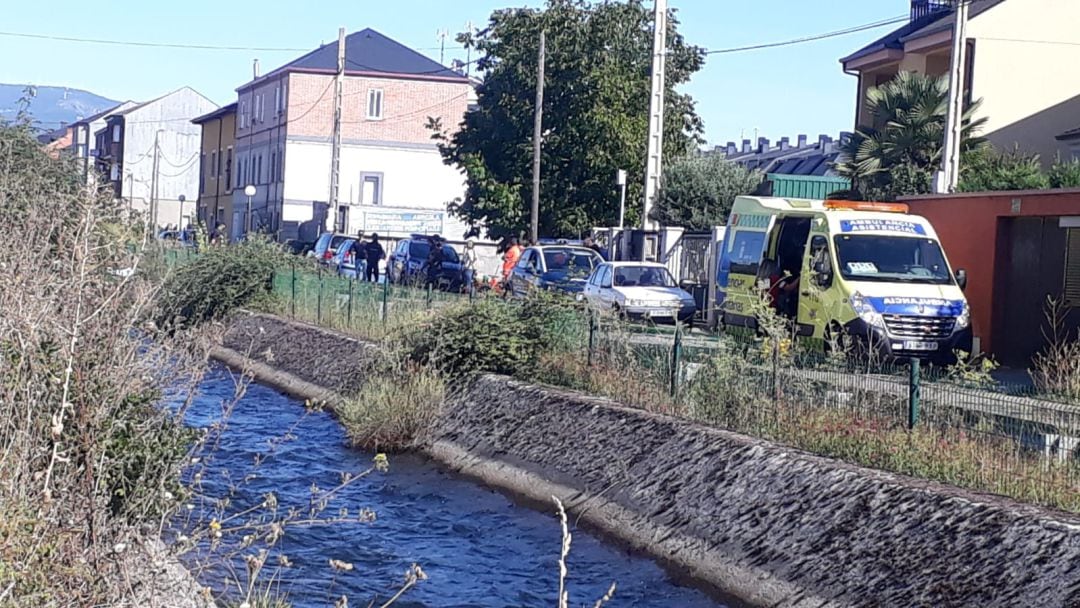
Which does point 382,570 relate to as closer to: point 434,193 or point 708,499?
point 708,499

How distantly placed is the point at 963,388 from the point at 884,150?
74.8ft

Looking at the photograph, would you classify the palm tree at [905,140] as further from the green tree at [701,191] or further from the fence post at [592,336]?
the fence post at [592,336]

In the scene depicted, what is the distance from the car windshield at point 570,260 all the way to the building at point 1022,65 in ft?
37.2

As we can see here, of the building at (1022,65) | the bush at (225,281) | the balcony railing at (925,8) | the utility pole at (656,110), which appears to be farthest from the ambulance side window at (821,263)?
the balcony railing at (925,8)

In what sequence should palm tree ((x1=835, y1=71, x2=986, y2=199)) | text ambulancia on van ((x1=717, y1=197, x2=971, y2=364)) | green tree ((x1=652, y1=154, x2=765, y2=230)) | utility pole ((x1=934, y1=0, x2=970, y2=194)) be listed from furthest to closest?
1. green tree ((x1=652, y1=154, x2=765, y2=230))
2. palm tree ((x1=835, y1=71, x2=986, y2=199))
3. utility pole ((x1=934, y1=0, x2=970, y2=194))
4. text ambulancia on van ((x1=717, y1=197, x2=971, y2=364))

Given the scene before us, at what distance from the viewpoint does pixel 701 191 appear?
41750 mm

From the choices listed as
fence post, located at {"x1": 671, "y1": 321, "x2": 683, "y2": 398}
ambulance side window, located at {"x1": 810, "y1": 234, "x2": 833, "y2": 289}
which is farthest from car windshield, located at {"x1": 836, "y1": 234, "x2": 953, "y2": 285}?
fence post, located at {"x1": 671, "y1": 321, "x2": 683, "y2": 398}

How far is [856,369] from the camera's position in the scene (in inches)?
480

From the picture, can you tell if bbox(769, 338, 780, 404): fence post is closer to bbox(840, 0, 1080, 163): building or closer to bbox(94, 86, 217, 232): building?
bbox(840, 0, 1080, 163): building

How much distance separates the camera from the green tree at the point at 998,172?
26.0 meters

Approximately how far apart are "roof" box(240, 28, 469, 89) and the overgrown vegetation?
6199cm

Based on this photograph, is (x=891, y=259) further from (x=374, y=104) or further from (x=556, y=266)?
(x=374, y=104)

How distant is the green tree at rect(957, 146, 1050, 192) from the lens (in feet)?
85.1

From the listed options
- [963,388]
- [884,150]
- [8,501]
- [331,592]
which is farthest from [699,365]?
[884,150]
